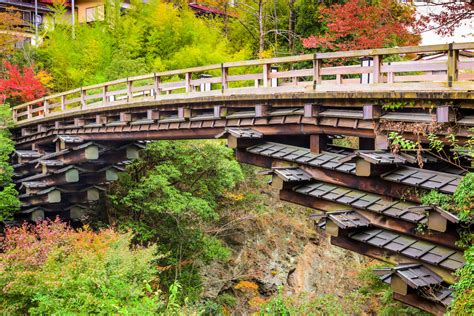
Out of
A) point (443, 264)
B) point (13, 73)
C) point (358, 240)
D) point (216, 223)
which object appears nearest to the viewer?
point (443, 264)

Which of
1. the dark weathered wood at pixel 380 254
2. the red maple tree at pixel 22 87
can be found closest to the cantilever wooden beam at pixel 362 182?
the dark weathered wood at pixel 380 254

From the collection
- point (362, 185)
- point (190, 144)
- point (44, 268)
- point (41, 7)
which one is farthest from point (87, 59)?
point (362, 185)

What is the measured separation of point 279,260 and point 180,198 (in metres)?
7.37

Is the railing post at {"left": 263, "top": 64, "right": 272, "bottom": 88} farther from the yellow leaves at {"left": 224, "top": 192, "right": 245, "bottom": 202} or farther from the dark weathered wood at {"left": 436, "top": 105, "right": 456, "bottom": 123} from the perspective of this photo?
the yellow leaves at {"left": 224, "top": 192, "right": 245, "bottom": 202}

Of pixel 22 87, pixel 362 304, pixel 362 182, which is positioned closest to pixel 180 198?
pixel 362 304

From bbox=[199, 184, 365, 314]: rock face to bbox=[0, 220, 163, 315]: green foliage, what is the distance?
31.2ft

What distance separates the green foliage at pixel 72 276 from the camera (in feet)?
34.8

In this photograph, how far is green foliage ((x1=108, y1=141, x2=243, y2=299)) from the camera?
64.9 ft

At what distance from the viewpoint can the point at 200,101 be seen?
13.6 metres

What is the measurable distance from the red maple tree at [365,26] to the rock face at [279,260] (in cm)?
771

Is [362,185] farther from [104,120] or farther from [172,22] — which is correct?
[172,22]

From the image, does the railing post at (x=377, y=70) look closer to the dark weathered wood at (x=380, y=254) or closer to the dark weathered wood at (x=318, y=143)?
the dark weathered wood at (x=318, y=143)

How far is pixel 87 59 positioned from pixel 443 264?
23553 mm

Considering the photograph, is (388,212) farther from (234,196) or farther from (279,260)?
(279,260)
